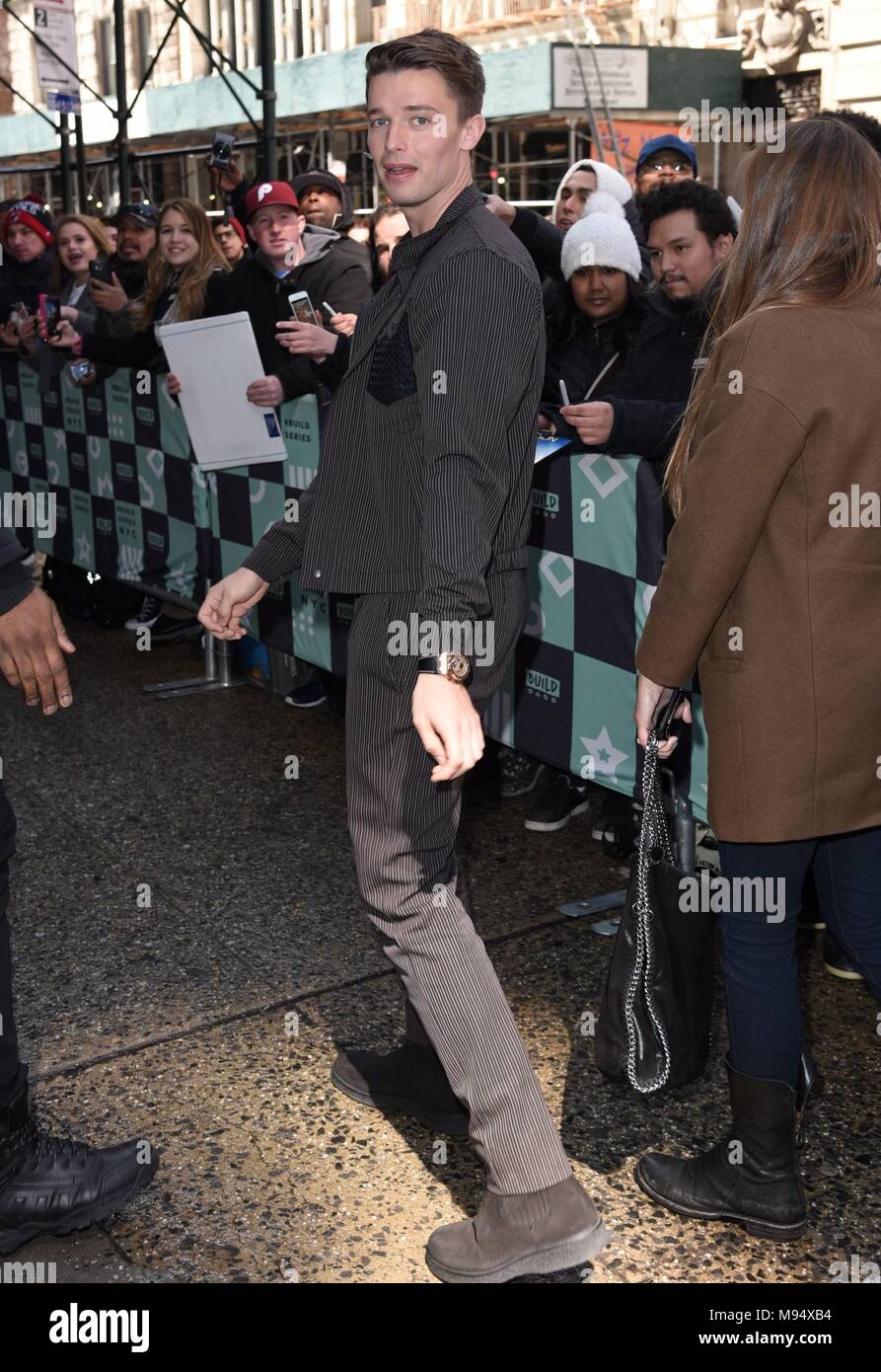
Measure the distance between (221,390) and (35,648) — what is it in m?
3.40

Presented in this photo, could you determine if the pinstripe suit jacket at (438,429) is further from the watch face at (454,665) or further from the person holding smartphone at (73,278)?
the person holding smartphone at (73,278)

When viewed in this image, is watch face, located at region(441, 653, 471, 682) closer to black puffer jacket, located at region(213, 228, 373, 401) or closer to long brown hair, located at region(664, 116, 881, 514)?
long brown hair, located at region(664, 116, 881, 514)

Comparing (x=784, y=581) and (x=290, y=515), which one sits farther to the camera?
(x=290, y=515)

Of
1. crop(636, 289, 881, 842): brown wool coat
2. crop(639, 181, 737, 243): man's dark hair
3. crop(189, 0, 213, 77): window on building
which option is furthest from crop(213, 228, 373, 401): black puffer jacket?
crop(189, 0, 213, 77): window on building

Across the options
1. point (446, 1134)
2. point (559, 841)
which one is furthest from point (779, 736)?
point (559, 841)

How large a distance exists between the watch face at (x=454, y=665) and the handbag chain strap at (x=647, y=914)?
0.60 m

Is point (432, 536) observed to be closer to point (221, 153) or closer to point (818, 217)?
point (818, 217)

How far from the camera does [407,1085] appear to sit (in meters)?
3.05

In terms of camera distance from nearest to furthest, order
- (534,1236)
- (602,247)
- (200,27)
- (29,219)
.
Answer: (534,1236)
(602,247)
(29,219)
(200,27)

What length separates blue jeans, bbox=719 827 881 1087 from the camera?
2521mm

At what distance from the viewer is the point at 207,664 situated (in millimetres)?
6363

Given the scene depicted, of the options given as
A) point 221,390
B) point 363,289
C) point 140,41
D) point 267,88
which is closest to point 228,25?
point 140,41

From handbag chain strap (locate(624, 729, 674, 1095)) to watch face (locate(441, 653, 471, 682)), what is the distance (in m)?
0.60
